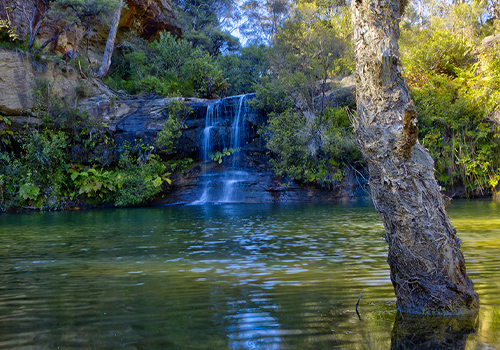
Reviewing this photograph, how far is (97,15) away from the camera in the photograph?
20.4 metres

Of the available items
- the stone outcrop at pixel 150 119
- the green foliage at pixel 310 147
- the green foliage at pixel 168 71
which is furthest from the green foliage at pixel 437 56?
A: the green foliage at pixel 168 71

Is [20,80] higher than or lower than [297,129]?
higher

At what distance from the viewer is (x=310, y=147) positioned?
19359 millimetres

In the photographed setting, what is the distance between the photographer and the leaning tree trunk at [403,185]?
10.7 feet

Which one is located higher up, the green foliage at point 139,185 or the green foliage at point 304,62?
the green foliage at point 304,62

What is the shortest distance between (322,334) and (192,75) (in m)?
23.8

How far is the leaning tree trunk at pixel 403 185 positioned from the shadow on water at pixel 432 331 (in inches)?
4.2

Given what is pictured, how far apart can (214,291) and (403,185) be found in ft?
7.59

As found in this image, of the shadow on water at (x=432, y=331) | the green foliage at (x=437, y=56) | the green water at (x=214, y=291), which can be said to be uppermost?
the green foliage at (x=437, y=56)

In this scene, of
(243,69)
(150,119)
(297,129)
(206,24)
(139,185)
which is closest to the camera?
(139,185)

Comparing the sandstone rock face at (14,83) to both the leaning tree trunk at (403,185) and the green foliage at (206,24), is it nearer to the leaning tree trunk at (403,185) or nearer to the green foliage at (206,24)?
the green foliage at (206,24)

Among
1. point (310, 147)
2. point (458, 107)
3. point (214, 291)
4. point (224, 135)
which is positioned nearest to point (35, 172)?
point (224, 135)

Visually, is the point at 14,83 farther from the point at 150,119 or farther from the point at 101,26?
the point at 101,26

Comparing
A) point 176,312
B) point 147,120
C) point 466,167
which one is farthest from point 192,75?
point 176,312
